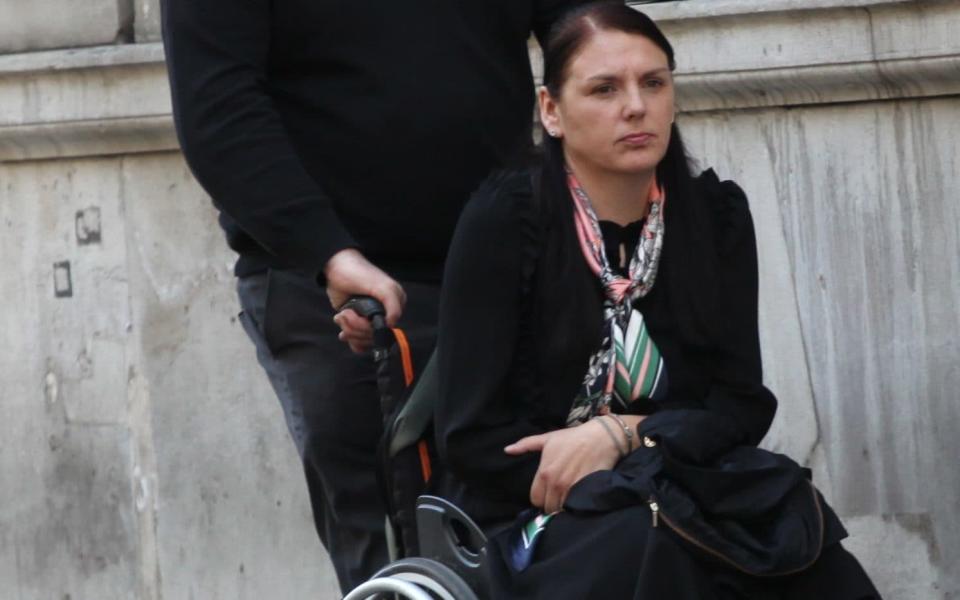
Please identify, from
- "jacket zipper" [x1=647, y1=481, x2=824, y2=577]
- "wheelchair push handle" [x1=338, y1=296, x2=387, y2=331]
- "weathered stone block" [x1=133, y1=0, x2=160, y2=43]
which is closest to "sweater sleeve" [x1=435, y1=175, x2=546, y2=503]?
"wheelchair push handle" [x1=338, y1=296, x2=387, y2=331]

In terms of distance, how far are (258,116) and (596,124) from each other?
0.62 m

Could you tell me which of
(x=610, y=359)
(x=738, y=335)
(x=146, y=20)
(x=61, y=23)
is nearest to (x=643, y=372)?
(x=610, y=359)

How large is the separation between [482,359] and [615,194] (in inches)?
15.8

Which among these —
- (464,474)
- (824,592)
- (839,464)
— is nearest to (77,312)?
(839,464)

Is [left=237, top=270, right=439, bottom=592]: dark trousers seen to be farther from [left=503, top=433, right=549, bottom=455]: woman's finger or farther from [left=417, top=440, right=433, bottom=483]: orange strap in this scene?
[left=503, top=433, right=549, bottom=455]: woman's finger

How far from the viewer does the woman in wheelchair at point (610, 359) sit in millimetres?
3605

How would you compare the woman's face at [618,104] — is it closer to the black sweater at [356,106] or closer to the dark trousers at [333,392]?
the black sweater at [356,106]

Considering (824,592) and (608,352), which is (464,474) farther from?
(824,592)

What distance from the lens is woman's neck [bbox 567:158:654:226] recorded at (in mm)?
3971

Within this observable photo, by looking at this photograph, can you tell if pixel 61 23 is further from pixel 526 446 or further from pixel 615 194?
pixel 526 446

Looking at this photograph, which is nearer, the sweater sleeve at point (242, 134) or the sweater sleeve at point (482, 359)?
the sweater sleeve at point (482, 359)

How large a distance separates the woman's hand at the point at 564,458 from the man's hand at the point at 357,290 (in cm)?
33

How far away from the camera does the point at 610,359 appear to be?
12.7 feet

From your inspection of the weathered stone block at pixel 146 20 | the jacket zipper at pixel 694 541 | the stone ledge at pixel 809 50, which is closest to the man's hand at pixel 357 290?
the jacket zipper at pixel 694 541
